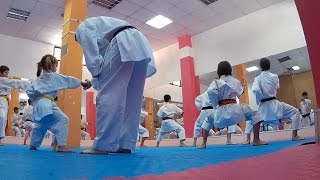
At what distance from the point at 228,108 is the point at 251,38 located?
5822 mm

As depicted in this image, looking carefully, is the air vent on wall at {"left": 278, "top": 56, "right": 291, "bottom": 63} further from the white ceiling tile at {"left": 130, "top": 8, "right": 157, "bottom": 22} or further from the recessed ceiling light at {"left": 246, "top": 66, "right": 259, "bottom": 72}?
the white ceiling tile at {"left": 130, "top": 8, "right": 157, "bottom": 22}

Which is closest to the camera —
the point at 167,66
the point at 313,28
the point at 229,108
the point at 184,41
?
the point at 313,28

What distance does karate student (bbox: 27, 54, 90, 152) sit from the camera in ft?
11.5

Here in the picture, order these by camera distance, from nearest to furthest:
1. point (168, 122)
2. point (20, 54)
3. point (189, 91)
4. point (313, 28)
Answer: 1. point (313, 28)
2. point (168, 122)
3. point (189, 91)
4. point (20, 54)

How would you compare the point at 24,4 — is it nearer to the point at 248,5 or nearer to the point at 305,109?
the point at 248,5

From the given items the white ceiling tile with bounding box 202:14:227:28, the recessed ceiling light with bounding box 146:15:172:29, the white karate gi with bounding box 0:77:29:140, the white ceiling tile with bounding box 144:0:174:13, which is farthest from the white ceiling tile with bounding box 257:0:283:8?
the white karate gi with bounding box 0:77:29:140

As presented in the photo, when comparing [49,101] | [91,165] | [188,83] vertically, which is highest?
[188,83]

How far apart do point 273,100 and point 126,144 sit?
3515 mm

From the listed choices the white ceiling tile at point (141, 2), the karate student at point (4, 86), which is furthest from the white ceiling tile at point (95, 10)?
the karate student at point (4, 86)

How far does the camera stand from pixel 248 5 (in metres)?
8.82

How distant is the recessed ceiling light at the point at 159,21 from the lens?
9.48 meters

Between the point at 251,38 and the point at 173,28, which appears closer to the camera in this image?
the point at 251,38

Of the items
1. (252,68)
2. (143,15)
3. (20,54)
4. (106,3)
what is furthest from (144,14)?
(20,54)

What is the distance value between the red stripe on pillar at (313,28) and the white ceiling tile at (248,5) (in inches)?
267
